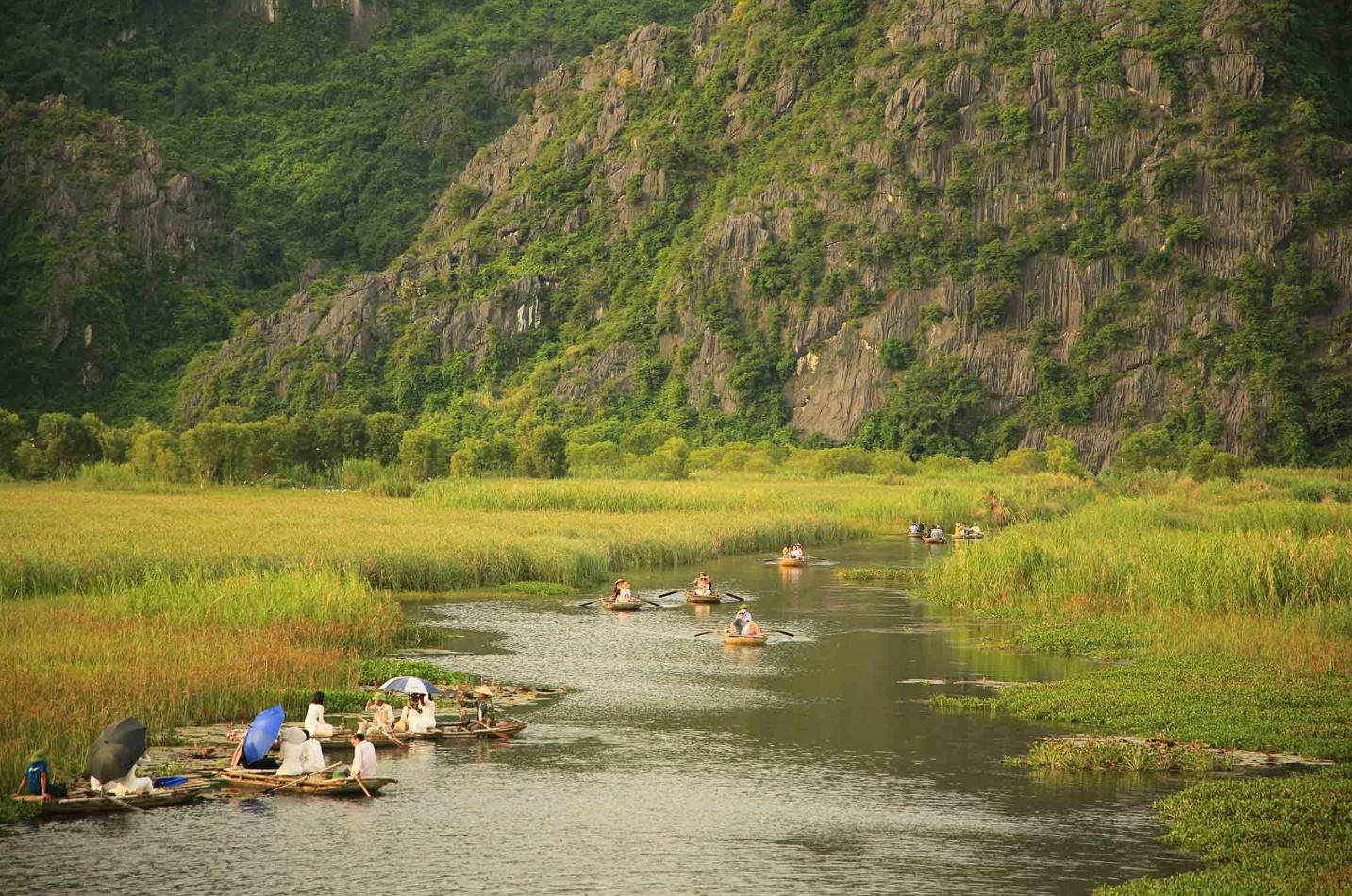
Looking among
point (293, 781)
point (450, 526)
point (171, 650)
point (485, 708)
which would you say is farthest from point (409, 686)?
point (450, 526)

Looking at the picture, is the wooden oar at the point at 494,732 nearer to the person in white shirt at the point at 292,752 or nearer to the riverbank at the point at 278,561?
the person in white shirt at the point at 292,752

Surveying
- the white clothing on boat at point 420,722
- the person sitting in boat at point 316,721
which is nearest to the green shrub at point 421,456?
the white clothing on boat at point 420,722

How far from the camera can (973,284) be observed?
6604 inches

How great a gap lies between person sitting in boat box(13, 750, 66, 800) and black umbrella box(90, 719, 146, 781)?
58 centimetres

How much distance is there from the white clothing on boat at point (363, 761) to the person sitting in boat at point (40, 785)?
4.45 metres

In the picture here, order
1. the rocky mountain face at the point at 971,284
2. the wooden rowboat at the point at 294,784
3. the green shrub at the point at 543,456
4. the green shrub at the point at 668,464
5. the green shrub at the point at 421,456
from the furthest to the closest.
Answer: the rocky mountain face at the point at 971,284 → the green shrub at the point at 668,464 → the green shrub at the point at 543,456 → the green shrub at the point at 421,456 → the wooden rowboat at the point at 294,784

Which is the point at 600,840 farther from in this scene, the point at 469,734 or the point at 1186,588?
the point at 1186,588

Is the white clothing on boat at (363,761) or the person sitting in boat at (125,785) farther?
the white clothing on boat at (363,761)

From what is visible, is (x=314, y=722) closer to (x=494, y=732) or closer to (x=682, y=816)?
(x=494, y=732)

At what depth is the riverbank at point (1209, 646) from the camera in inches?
907

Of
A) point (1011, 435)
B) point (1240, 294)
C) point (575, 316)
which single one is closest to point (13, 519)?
point (1011, 435)

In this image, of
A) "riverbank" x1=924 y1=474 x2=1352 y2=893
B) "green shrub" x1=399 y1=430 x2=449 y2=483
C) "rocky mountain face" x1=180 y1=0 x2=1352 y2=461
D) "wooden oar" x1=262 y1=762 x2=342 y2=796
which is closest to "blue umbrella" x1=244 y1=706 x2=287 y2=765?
"wooden oar" x1=262 y1=762 x2=342 y2=796

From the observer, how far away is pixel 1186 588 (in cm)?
4462

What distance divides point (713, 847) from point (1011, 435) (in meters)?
137
